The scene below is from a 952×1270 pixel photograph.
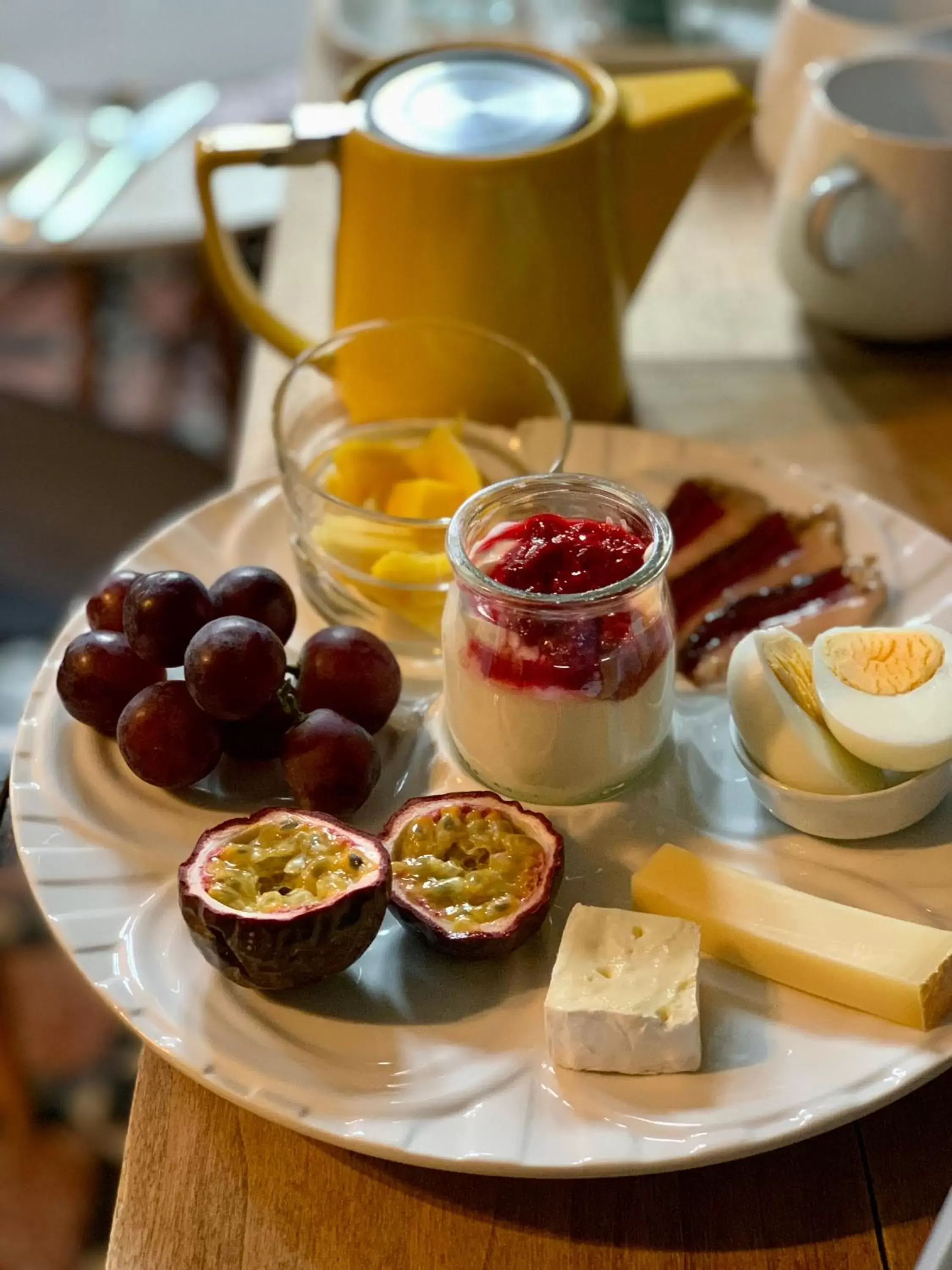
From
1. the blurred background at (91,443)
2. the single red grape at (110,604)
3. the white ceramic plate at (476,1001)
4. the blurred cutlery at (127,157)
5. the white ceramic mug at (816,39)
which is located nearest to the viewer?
the white ceramic plate at (476,1001)

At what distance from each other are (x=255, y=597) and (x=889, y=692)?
39 centimetres

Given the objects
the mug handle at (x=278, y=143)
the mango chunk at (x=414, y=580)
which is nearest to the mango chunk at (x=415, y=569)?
the mango chunk at (x=414, y=580)

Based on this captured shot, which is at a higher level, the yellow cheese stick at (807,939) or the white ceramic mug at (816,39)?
the white ceramic mug at (816,39)

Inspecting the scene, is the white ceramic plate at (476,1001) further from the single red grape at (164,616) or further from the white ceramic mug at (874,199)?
the white ceramic mug at (874,199)

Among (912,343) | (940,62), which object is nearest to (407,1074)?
(912,343)

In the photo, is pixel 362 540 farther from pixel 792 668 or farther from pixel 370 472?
pixel 792 668

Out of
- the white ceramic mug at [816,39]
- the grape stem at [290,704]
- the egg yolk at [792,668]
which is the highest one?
the white ceramic mug at [816,39]

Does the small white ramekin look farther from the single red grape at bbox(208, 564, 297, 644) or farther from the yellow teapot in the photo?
the yellow teapot

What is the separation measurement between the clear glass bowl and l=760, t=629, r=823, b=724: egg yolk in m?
0.22

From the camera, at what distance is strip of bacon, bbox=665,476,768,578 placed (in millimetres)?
932

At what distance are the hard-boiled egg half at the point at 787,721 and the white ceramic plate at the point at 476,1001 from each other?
0.13 feet

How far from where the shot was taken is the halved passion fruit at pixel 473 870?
0.65 metres

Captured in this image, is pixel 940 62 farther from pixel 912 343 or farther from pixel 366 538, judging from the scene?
pixel 366 538

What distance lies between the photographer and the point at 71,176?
5.69ft
